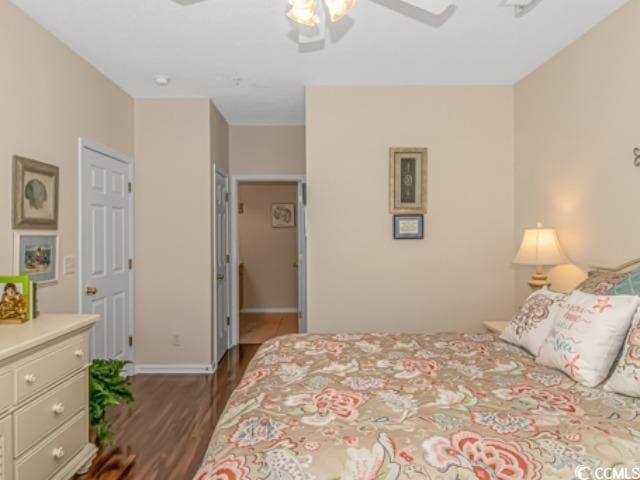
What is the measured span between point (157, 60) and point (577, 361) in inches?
128

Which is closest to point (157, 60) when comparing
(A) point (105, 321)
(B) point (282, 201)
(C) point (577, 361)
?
(A) point (105, 321)

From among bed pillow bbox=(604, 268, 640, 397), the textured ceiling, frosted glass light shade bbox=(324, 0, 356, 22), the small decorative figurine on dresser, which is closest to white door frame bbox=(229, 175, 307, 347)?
the textured ceiling

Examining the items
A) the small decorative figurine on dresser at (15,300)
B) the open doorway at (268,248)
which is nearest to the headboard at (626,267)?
the small decorative figurine on dresser at (15,300)

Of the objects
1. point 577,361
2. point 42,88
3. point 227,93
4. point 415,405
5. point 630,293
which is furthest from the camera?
point 227,93

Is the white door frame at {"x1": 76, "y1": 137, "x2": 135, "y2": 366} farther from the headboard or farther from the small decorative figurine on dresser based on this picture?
the headboard

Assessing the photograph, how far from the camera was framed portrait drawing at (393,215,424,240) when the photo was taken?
→ 12.5 ft

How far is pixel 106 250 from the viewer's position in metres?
3.63

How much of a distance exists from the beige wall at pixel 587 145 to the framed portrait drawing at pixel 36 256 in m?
3.47

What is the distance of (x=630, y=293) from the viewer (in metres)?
1.91

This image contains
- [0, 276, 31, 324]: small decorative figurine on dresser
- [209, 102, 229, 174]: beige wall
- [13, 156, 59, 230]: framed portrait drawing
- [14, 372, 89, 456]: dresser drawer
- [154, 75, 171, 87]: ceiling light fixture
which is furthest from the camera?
[209, 102, 229, 174]: beige wall

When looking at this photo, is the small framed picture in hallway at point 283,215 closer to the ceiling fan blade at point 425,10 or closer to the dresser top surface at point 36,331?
the ceiling fan blade at point 425,10

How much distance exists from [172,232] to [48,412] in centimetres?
232

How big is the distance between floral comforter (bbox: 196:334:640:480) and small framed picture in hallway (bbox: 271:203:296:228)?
5.53 metres

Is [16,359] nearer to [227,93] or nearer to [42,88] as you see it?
[42,88]
